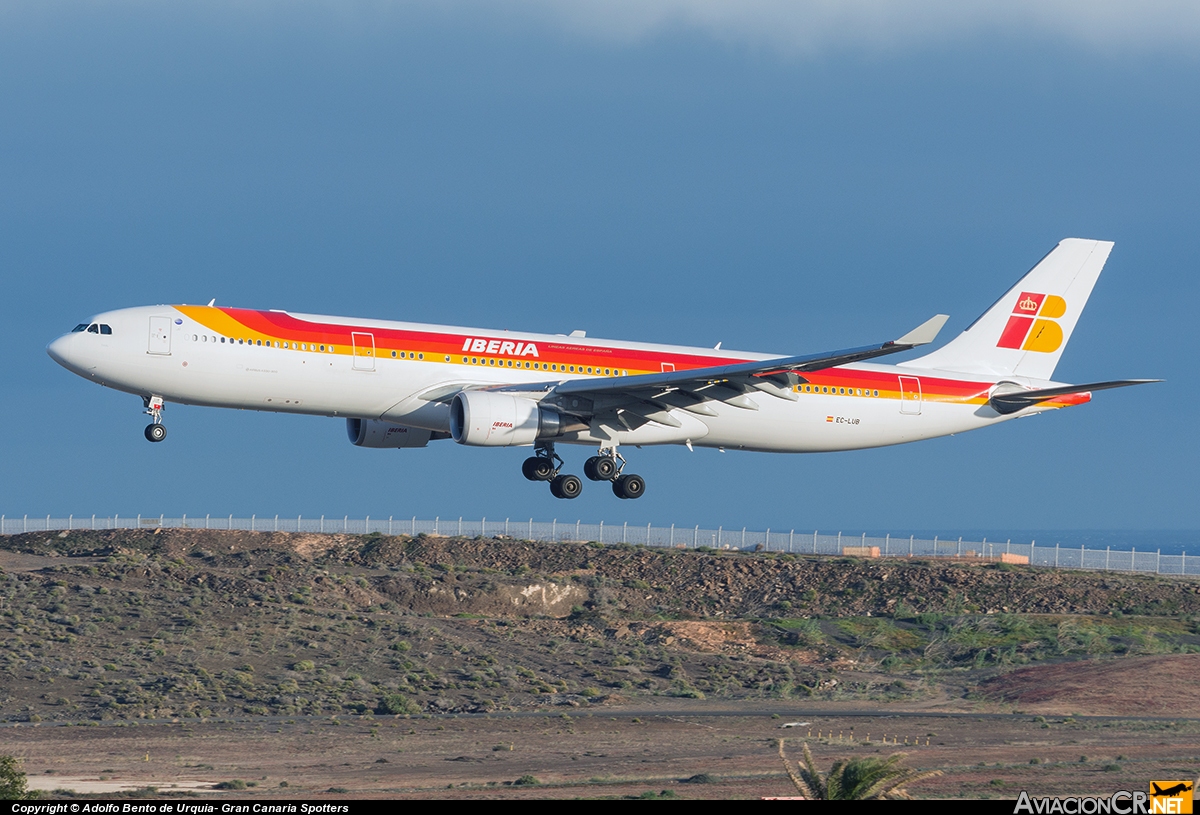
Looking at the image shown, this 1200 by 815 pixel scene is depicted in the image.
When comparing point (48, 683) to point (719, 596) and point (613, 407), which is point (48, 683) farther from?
point (719, 596)

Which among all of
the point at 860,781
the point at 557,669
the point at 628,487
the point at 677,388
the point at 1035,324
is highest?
the point at 1035,324

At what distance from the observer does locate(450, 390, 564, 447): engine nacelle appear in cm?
3900

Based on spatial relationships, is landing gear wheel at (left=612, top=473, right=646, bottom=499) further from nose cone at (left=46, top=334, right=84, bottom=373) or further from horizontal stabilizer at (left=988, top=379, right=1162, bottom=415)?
nose cone at (left=46, top=334, right=84, bottom=373)

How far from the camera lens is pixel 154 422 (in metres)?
40.1

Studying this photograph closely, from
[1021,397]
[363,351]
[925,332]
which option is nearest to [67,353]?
[363,351]

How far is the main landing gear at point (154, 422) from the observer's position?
39.7 meters

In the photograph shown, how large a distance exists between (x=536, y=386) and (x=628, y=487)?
18.9ft

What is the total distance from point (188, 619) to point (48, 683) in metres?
8.49

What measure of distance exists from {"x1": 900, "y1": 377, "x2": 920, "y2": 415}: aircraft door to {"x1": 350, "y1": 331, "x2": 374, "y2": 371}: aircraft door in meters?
17.7

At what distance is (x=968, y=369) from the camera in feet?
166

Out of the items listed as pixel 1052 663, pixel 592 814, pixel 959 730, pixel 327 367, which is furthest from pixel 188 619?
pixel 592 814

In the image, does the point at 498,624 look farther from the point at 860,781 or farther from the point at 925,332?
the point at 860,781

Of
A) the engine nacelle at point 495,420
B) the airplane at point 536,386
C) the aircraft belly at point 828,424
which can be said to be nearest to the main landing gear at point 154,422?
the airplane at point 536,386

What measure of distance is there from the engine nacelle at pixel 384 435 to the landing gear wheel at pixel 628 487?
6.10 meters
